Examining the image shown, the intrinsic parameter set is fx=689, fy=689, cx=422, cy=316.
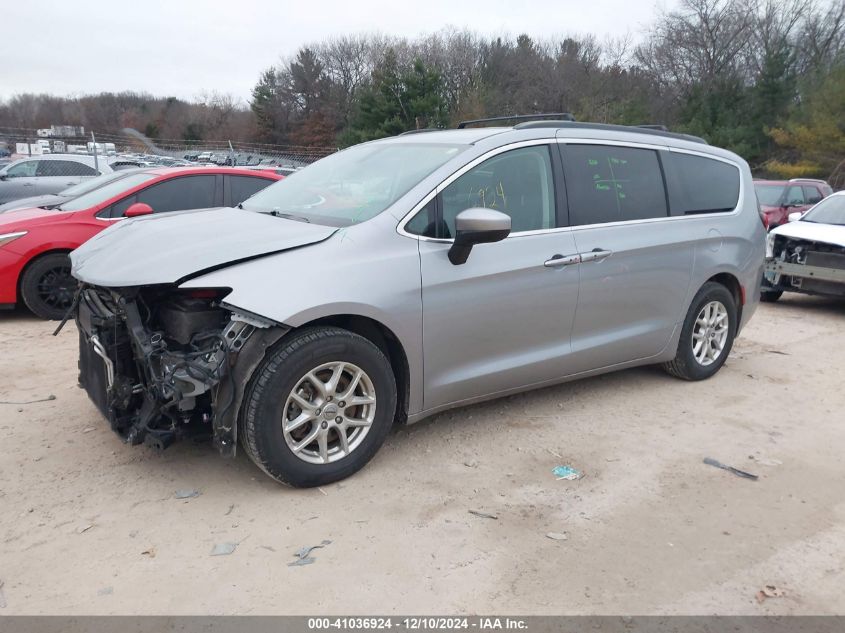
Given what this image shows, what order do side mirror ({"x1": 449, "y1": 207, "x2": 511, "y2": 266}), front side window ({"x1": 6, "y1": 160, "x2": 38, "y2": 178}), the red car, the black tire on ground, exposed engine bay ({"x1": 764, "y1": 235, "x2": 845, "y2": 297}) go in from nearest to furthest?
side mirror ({"x1": 449, "y1": 207, "x2": 511, "y2": 266}) < the red car < exposed engine bay ({"x1": 764, "y1": 235, "x2": 845, "y2": 297}) < the black tire on ground < front side window ({"x1": 6, "y1": 160, "x2": 38, "y2": 178})

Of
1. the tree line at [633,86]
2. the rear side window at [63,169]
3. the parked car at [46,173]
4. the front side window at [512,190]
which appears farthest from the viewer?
the tree line at [633,86]

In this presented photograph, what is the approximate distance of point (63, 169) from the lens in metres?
15.5

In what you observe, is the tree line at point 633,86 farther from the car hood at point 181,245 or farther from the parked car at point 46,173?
the car hood at point 181,245

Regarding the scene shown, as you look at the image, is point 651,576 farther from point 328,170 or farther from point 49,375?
point 49,375

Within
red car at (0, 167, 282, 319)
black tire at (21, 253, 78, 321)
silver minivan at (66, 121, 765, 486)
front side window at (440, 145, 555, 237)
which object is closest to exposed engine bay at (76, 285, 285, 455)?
silver minivan at (66, 121, 765, 486)

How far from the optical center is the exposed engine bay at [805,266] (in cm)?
809

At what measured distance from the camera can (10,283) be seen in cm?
663

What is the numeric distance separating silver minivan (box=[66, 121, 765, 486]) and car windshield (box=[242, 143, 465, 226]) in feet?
0.05

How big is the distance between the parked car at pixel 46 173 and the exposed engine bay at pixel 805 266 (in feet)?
44.5

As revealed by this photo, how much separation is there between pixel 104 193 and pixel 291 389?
5144 millimetres

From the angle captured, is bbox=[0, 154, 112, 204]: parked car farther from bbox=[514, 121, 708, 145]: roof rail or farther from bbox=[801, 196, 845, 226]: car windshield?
bbox=[801, 196, 845, 226]: car windshield

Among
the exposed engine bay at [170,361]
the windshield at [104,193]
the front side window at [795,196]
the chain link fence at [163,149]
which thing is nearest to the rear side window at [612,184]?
the exposed engine bay at [170,361]

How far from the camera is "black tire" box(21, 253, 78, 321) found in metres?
6.70

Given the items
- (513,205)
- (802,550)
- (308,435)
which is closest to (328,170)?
(513,205)
